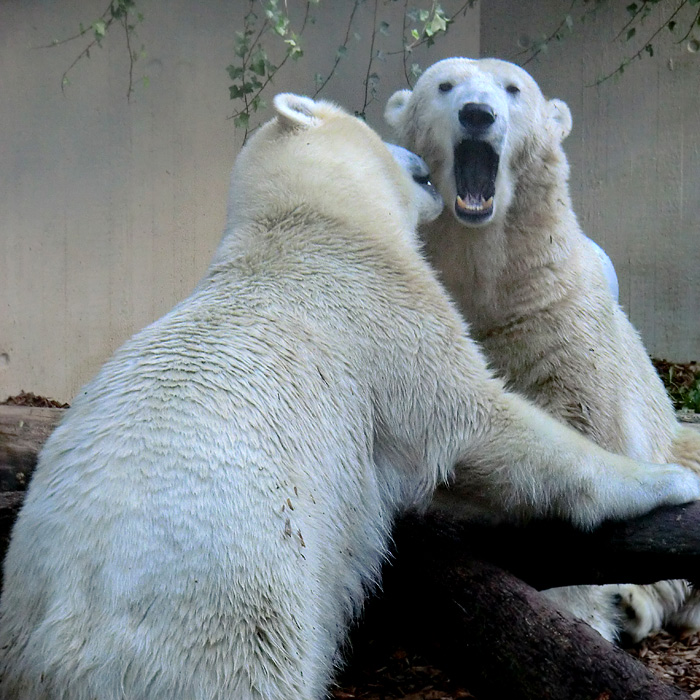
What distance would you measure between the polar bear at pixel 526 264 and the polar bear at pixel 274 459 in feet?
1.27

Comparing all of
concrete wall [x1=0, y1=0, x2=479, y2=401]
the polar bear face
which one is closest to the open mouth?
the polar bear face

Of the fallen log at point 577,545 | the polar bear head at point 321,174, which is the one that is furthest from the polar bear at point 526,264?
the fallen log at point 577,545

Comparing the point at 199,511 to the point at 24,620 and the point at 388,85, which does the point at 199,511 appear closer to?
the point at 24,620

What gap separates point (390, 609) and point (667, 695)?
106 centimetres

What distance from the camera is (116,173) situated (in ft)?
21.7

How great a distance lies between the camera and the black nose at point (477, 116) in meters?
2.97

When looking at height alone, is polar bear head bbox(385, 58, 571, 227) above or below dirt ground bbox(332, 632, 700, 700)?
above

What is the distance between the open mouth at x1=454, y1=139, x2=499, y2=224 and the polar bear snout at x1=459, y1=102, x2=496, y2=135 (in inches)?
2.3

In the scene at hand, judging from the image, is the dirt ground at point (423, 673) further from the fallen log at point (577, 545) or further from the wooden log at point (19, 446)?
the wooden log at point (19, 446)

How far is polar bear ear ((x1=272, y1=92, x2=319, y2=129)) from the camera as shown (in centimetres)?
268

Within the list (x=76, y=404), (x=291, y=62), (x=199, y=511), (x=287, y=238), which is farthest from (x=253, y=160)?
(x=291, y=62)

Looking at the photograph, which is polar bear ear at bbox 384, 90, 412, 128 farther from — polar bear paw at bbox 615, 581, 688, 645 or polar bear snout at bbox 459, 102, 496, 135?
polar bear paw at bbox 615, 581, 688, 645

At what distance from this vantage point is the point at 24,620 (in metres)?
1.92

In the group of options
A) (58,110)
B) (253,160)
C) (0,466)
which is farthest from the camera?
(58,110)
